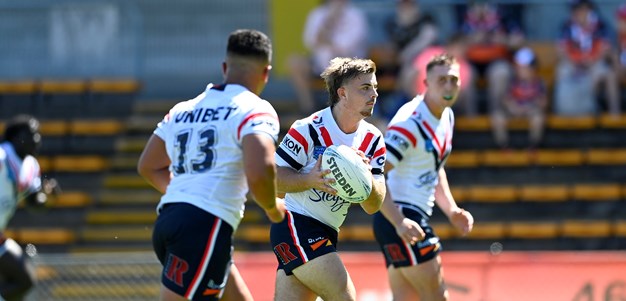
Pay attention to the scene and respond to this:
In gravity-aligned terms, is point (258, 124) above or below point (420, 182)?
above

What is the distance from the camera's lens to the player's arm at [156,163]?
666 centimetres

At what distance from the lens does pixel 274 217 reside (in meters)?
6.26

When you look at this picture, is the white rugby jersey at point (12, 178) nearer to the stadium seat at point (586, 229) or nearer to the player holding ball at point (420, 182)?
the player holding ball at point (420, 182)

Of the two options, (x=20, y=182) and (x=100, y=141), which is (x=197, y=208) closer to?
(x=20, y=182)

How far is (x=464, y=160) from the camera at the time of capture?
613 inches

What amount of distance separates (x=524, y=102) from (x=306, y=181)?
9.26 meters

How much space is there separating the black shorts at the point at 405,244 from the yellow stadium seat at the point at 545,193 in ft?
23.3

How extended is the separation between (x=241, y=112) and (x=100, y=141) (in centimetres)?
1117

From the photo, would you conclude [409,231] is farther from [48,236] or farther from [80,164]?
[80,164]

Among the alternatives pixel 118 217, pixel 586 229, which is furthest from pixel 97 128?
pixel 586 229

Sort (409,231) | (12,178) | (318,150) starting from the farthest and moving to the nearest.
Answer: (12,178)
(409,231)
(318,150)

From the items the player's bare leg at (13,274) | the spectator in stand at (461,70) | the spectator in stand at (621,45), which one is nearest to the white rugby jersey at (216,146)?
the player's bare leg at (13,274)

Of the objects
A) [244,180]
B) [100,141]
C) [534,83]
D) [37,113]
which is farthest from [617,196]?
[244,180]

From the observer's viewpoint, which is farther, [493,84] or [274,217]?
[493,84]
